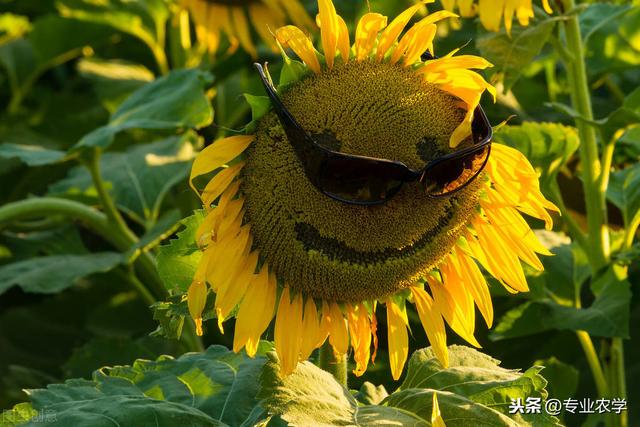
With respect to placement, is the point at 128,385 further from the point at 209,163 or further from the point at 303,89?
the point at 303,89

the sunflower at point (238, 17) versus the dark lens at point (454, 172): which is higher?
the dark lens at point (454, 172)

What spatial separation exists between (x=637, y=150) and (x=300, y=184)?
1014 millimetres

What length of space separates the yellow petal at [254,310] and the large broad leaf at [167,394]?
0.10 meters

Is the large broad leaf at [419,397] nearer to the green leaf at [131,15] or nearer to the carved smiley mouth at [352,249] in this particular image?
the carved smiley mouth at [352,249]

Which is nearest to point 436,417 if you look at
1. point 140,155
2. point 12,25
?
point 140,155

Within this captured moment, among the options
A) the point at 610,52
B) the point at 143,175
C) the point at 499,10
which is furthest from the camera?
the point at 143,175

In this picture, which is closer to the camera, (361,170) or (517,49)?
(361,170)

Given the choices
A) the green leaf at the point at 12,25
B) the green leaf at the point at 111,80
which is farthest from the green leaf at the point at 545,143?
the green leaf at the point at 12,25

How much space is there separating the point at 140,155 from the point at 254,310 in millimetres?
1292

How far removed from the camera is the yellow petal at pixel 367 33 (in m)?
1.35

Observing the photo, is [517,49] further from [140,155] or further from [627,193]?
[140,155]

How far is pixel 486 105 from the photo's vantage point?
8.12ft

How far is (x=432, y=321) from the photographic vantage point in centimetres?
147

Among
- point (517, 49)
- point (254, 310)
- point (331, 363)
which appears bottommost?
point (331, 363)
